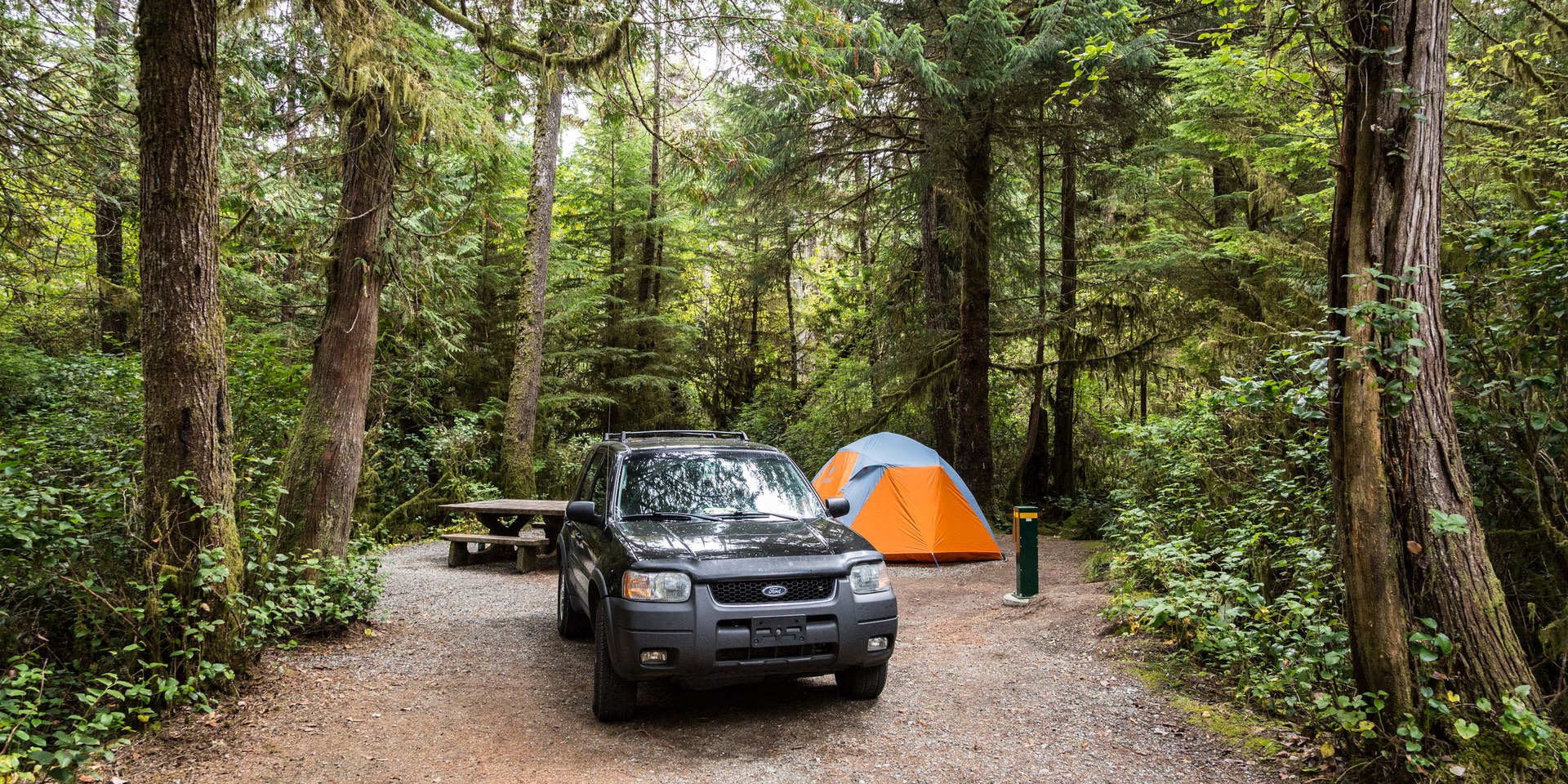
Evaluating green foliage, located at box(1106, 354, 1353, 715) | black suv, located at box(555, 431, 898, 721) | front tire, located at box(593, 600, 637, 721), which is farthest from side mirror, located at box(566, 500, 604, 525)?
green foliage, located at box(1106, 354, 1353, 715)

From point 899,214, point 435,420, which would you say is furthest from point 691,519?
point 435,420

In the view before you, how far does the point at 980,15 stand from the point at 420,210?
7.73 metres

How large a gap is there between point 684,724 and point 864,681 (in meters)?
1.24

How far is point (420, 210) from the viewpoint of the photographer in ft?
30.2

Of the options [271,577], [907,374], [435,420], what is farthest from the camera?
[435,420]

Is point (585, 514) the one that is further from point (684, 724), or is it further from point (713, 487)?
point (684, 724)

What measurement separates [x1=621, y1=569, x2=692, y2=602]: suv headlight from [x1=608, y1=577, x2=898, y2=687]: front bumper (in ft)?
0.14

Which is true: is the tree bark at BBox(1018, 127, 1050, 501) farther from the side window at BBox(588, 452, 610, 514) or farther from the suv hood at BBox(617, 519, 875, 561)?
the suv hood at BBox(617, 519, 875, 561)

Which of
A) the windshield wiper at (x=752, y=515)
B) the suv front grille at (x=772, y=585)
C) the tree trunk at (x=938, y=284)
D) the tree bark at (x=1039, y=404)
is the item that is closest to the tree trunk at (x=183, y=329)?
the suv front grille at (x=772, y=585)

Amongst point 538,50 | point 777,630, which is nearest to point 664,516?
point 777,630

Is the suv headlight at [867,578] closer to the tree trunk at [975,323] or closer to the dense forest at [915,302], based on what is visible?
the dense forest at [915,302]

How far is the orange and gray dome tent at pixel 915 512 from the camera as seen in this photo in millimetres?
11383

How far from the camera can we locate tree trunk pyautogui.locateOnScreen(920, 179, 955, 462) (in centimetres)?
1548

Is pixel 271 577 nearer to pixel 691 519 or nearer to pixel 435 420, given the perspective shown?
pixel 691 519
